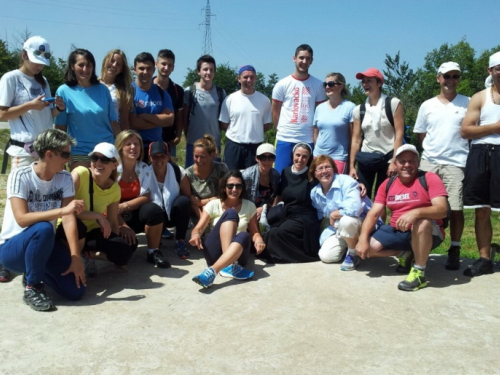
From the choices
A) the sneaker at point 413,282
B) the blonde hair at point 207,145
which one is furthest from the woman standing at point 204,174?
the sneaker at point 413,282

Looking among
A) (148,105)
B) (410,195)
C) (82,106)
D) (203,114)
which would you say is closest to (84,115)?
(82,106)

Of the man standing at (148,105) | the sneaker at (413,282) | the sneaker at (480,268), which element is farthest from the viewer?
→ the man standing at (148,105)

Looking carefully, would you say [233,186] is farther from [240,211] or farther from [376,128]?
[376,128]

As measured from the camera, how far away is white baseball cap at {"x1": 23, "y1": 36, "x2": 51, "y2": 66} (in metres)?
4.95

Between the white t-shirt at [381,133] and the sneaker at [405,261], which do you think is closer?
the sneaker at [405,261]

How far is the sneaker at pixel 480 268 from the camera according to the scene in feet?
17.0

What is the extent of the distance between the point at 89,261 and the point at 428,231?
3.22 m

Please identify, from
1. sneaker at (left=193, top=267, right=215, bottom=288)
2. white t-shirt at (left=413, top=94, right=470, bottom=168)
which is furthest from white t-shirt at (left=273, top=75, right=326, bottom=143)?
sneaker at (left=193, top=267, right=215, bottom=288)

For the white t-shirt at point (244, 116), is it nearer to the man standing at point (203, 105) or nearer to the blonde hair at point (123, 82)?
the man standing at point (203, 105)

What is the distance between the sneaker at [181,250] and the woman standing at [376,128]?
2.21m

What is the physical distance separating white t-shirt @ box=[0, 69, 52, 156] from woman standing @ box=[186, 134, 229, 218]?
170cm

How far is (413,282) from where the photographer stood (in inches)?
188

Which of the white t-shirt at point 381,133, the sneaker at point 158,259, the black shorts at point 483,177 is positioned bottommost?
the sneaker at point 158,259

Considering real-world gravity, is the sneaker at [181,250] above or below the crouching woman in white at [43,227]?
below
